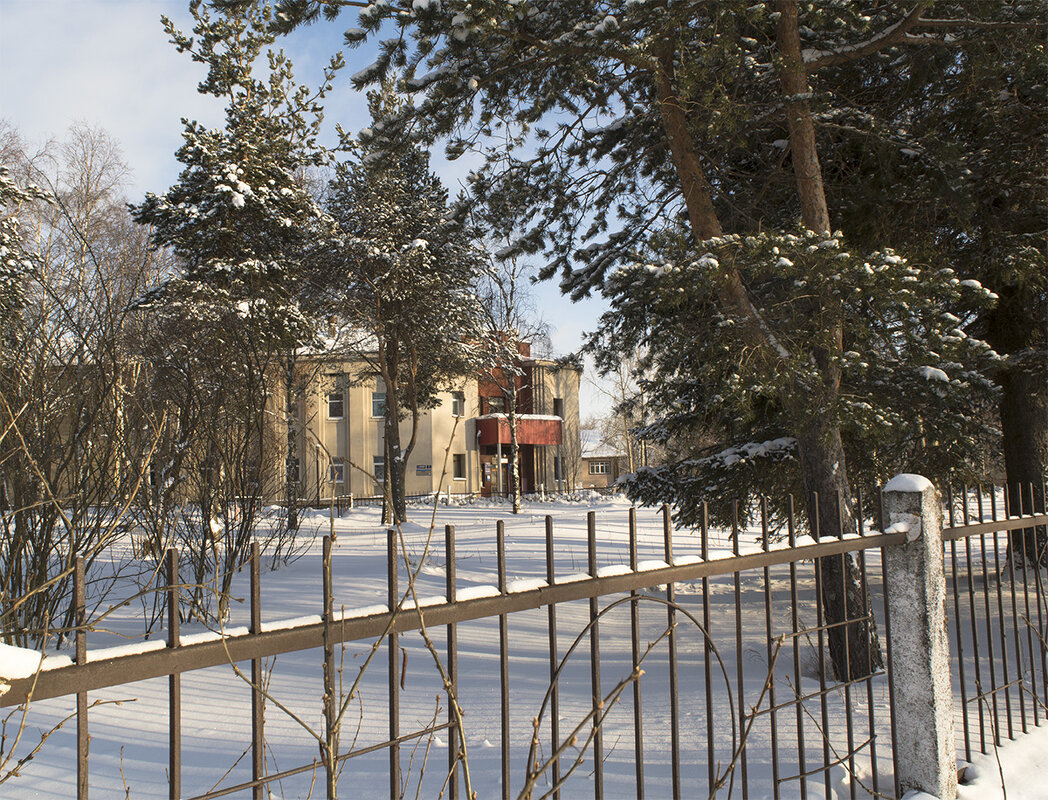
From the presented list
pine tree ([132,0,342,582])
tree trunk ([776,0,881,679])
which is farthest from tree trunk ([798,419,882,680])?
pine tree ([132,0,342,582])

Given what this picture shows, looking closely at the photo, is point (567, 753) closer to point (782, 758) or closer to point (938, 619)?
point (782, 758)

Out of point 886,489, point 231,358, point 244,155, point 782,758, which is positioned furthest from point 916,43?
point 244,155

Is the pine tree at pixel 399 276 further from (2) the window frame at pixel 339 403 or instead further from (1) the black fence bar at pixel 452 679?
(1) the black fence bar at pixel 452 679

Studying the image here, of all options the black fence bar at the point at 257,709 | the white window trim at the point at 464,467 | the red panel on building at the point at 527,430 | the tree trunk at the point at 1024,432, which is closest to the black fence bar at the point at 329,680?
the black fence bar at the point at 257,709

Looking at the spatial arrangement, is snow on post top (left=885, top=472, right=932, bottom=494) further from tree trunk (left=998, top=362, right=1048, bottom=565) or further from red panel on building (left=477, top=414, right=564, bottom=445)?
red panel on building (left=477, top=414, right=564, bottom=445)

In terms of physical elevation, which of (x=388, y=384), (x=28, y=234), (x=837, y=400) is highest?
(x=28, y=234)

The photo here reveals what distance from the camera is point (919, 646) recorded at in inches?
120

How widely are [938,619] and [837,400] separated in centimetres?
299

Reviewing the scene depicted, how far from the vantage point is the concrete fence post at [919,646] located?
117 inches

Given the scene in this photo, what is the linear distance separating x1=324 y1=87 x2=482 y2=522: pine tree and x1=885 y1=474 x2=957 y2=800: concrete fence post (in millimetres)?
16581

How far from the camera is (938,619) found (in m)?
3.07

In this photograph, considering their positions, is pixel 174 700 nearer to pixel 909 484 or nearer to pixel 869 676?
pixel 869 676

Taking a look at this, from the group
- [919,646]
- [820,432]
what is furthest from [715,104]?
[919,646]

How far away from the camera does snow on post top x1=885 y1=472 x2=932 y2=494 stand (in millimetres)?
3098
